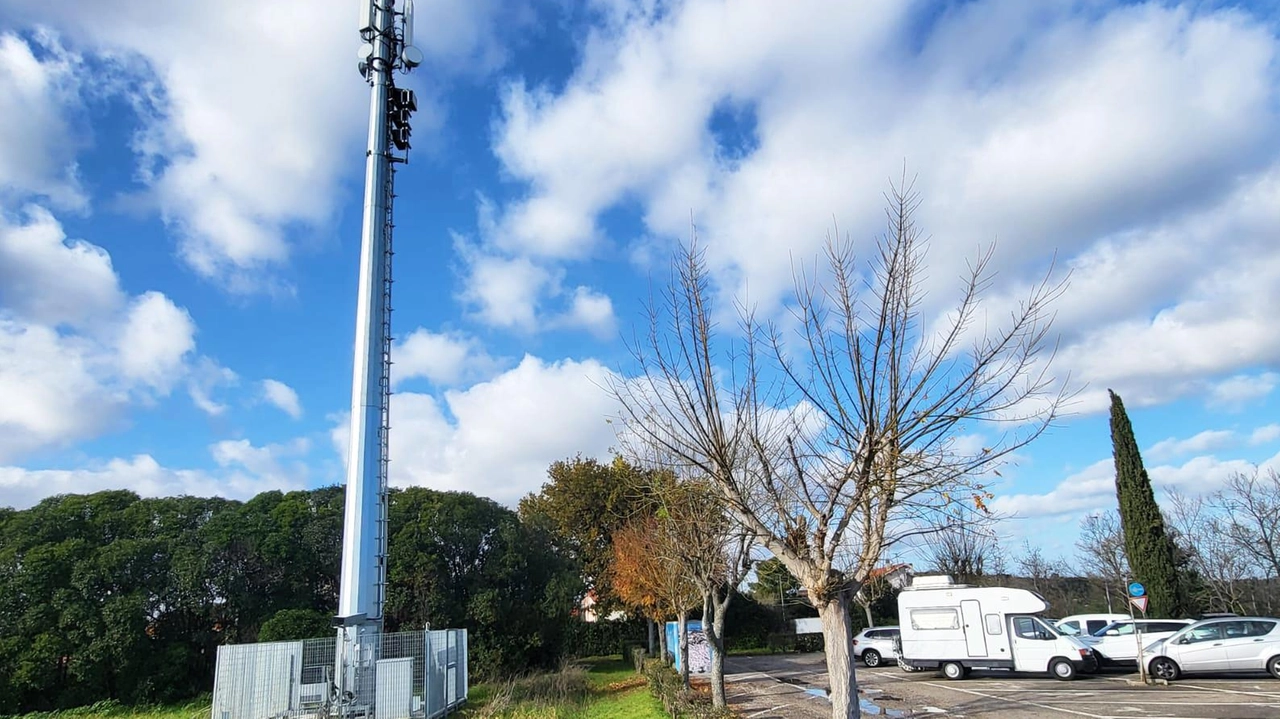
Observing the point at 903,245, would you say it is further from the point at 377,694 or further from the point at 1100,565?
the point at 1100,565

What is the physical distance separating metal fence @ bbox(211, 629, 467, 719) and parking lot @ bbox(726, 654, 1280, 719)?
A: 7.51 m

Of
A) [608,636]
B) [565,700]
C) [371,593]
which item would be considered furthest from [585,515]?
[371,593]

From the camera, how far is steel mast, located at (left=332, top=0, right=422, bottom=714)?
17641mm

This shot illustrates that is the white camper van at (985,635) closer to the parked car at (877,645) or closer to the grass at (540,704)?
the parked car at (877,645)

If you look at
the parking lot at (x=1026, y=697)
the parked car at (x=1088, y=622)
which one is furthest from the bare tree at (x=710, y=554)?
the parked car at (x=1088, y=622)

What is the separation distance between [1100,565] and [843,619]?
40462 mm

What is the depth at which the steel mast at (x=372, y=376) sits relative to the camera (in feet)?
57.9

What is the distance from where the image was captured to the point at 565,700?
66.6 ft

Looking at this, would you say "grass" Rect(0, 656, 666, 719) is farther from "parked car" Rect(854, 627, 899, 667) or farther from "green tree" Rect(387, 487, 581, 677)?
"parked car" Rect(854, 627, 899, 667)

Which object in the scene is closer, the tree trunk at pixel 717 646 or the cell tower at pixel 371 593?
the tree trunk at pixel 717 646

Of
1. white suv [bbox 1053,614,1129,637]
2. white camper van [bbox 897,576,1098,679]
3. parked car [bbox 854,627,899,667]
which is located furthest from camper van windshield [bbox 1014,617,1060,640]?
parked car [bbox 854,627,899,667]

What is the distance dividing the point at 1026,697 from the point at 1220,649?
553 cm

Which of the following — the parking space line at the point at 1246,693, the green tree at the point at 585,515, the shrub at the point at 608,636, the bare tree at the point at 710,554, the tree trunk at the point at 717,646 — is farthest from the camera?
the shrub at the point at 608,636

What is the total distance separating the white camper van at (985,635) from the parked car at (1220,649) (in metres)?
1.91
